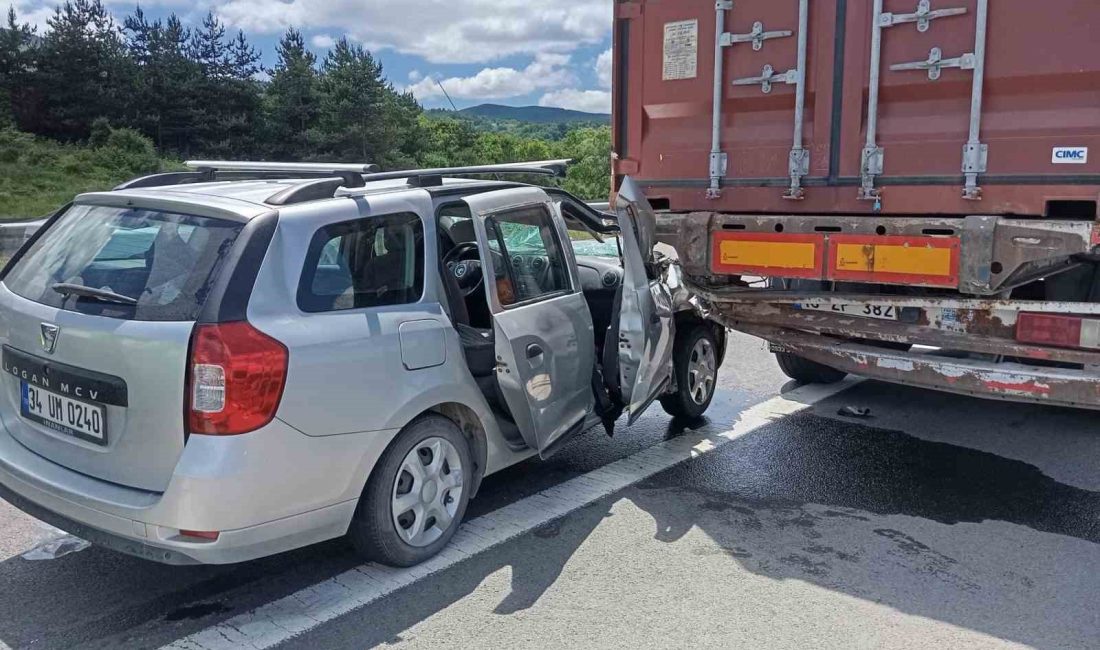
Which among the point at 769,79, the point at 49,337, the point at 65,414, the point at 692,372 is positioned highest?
the point at 769,79

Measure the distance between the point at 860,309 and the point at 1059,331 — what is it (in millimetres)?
1054

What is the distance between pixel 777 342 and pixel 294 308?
3.42m

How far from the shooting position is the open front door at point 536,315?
4.25 meters

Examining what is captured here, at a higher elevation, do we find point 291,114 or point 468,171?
point 291,114

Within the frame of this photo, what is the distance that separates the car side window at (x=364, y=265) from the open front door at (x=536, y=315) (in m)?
0.46

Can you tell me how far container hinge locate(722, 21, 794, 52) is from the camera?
5152 millimetres

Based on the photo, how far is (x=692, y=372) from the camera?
19.5 feet

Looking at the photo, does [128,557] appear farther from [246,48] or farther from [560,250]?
[246,48]

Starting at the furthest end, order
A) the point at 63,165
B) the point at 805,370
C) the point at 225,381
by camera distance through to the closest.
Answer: the point at 63,165
the point at 805,370
the point at 225,381

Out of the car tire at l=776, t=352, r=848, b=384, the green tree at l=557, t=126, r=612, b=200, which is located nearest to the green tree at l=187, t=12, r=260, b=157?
the green tree at l=557, t=126, r=612, b=200

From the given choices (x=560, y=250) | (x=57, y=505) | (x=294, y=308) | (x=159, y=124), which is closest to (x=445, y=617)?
(x=294, y=308)

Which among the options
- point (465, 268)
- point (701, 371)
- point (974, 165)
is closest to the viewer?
point (974, 165)

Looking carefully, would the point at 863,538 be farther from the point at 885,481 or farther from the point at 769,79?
the point at 769,79

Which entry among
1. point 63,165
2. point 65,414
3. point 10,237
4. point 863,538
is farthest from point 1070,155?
point 63,165
